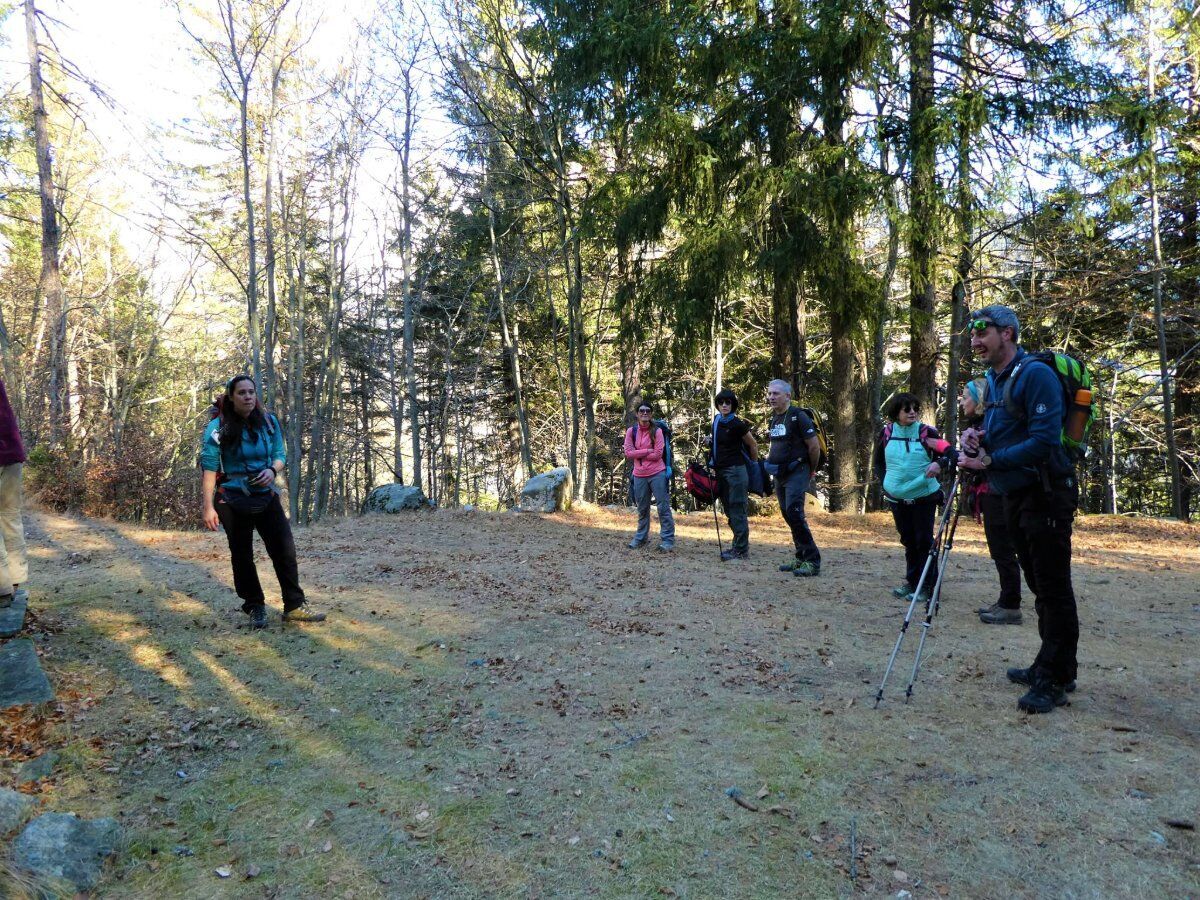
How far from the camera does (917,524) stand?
20.8 ft

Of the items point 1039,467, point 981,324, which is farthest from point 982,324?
point 1039,467

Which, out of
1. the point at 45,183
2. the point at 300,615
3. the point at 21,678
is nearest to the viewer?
the point at 21,678

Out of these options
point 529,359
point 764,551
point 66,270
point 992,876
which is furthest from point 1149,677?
point 66,270

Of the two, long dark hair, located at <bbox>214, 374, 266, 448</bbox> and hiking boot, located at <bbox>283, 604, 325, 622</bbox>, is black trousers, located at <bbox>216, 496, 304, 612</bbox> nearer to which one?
hiking boot, located at <bbox>283, 604, 325, 622</bbox>

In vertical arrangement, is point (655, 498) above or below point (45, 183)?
below

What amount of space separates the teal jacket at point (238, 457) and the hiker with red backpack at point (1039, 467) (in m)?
5.01

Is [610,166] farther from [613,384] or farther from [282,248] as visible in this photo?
[282,248]

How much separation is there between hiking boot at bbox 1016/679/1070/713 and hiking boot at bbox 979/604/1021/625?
1997mm

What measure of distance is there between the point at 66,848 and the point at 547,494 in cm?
1175

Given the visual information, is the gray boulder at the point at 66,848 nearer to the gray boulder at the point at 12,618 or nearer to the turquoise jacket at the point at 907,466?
the gray boulder at the point at 12,618

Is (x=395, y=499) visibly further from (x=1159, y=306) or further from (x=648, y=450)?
(x=1159, y=306)

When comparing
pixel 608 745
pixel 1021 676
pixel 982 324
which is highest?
pixel 982 324

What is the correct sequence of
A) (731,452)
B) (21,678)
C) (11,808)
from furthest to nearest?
(731,452) < (21,678) < (11,808)

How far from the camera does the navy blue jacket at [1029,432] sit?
370cm
